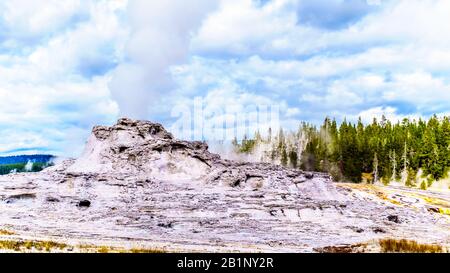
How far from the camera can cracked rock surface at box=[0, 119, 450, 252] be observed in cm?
4306

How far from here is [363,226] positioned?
49781 mm

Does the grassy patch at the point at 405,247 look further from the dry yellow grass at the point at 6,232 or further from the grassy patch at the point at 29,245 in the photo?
the dry yellow grass at the point at 6,232

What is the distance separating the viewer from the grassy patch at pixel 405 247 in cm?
3850

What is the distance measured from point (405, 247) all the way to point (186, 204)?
69.1 ft

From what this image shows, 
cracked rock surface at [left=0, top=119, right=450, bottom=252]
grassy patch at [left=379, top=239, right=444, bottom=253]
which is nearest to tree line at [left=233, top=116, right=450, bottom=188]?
cracked rock surface at [left=0, top=119, right=450, bottom=252]

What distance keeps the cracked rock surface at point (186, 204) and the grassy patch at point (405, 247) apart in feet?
7.45

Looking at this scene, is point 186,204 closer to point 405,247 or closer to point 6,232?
point 6,232

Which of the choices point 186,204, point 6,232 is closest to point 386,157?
point 186,204

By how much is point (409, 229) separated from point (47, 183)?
3632cm

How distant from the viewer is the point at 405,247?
40.1 m

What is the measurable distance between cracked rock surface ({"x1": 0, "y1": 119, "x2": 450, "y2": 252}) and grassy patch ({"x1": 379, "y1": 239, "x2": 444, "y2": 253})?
7.45 ft

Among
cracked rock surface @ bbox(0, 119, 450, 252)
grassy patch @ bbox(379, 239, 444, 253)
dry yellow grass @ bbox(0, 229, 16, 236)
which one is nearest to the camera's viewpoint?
grassy patch @ bbox(379, 239, 444, 253)

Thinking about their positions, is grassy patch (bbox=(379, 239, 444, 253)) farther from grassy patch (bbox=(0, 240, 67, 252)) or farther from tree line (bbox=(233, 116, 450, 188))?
tree line (bbox=(233, 116, 450, 188))
